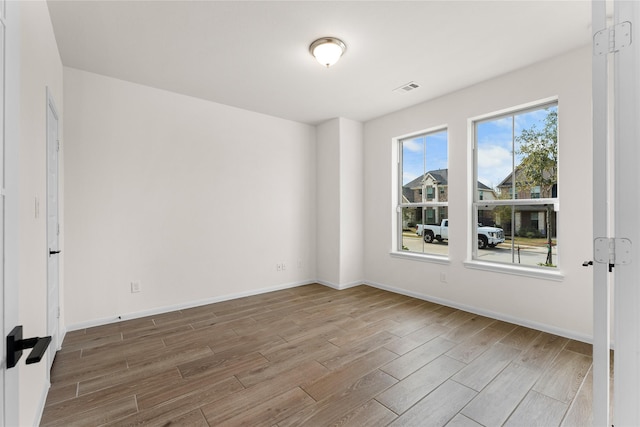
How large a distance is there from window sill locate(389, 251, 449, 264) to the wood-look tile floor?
722 millimetres

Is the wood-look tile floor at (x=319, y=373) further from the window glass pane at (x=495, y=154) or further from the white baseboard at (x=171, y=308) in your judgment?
the window glass pane at (x=495, y=154)

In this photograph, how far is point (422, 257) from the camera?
420cm

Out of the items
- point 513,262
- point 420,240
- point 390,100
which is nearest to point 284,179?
point 390,100

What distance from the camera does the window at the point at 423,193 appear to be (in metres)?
4.15

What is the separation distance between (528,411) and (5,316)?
101 inches

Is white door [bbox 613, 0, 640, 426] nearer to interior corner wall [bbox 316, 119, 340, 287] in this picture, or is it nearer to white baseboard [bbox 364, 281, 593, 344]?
white baseboard [bbox 364, 281, 593, 344]

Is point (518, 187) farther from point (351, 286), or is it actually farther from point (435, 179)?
point (351, 286)

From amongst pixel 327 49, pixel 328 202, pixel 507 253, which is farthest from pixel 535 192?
pixel 328 202

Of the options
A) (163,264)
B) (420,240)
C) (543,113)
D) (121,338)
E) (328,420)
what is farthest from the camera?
(420,240)

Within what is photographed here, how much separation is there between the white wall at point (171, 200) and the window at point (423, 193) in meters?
1.66

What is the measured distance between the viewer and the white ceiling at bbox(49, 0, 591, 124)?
227 centimetres

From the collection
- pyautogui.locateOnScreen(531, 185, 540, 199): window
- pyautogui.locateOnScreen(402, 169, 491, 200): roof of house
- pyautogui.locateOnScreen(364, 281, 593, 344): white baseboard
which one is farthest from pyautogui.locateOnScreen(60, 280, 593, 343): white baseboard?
pyautogui.locateOnScreen(402, 169, 491, 200): roof of house

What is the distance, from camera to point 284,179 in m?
4.83

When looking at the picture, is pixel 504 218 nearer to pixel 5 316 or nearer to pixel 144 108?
pixel 5 316
